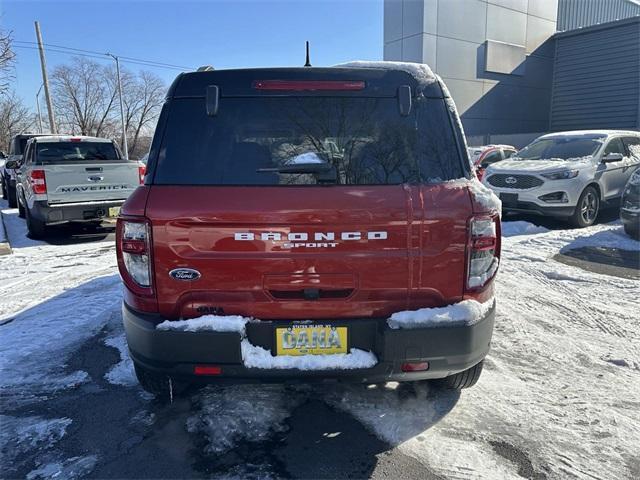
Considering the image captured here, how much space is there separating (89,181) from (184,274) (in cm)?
696

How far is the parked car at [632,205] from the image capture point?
7805 mm

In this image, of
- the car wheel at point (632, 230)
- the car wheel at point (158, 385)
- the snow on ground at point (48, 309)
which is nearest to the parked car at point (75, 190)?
the snow on ground at point (48, 309)

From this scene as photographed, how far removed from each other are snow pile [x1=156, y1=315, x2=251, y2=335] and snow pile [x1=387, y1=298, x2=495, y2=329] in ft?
2.52

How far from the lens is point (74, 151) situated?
9.81 metres

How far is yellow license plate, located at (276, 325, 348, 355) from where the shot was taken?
2.42 m

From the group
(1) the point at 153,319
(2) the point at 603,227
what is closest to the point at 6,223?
(1) the point at 153,319

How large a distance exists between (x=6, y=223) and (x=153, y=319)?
36.3 feet

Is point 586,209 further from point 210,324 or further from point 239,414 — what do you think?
point 210,324

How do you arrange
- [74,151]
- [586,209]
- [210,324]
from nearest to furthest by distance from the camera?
[210,324], [586,209], [74,151]

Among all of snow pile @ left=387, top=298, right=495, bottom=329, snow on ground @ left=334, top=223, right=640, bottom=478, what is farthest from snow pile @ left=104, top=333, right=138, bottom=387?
snow pile @ left=387, top=298, right=495, bottom=329

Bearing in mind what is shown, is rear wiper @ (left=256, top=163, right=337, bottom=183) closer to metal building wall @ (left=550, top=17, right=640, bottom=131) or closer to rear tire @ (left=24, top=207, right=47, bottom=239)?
rear tire @ (left=24, top=207, right=47, bottom=239)

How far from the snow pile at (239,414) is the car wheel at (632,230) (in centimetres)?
759

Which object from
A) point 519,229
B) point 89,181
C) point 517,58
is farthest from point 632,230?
point 517,58

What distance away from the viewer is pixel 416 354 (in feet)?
7.84
